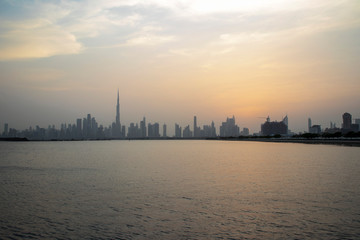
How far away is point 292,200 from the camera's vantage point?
25.5m

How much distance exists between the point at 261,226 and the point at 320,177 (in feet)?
77.7

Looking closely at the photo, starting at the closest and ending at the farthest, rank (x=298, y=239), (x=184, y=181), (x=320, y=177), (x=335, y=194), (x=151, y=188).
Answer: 1. (x=298, y=239)
2. (x=335, y=194)
3. (x=151, y=188)
4. (x=184, y=181)
5. (x=320, y=177)

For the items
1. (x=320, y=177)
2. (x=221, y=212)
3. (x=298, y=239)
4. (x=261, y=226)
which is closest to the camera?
(x=298, y=239)

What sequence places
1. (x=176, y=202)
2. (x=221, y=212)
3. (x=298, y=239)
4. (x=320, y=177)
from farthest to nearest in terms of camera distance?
(x=320, y=177), (x=176, y=202), (x=221, y=212), (x=298, y=239)

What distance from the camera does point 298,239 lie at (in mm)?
16266

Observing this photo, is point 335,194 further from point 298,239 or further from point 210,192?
point 298,239

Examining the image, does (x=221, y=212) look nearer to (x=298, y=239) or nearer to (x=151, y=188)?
(x=298, y=239)

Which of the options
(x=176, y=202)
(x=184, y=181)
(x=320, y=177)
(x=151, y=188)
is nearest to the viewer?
(x=176, y=202)

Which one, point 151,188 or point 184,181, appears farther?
point 184,181

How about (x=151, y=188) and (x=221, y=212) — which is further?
Answer: (x=151, y=188)

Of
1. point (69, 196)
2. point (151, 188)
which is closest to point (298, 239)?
point (151, 188)

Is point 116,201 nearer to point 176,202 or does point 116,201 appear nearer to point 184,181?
point 176,202

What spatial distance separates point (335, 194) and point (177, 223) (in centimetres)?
1580

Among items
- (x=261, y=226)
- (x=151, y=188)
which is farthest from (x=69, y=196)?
(x=261, y=226)
